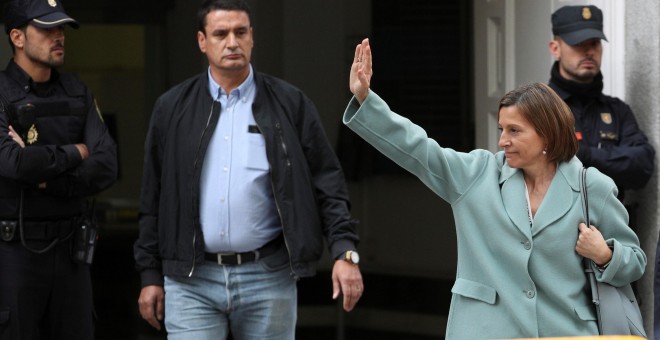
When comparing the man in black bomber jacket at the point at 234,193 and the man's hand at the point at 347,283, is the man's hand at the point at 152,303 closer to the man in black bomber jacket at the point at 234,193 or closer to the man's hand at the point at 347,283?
the man in black bomber jacket at the point at 234,193

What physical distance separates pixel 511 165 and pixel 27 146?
2260 mm

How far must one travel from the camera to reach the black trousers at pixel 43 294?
218 inches

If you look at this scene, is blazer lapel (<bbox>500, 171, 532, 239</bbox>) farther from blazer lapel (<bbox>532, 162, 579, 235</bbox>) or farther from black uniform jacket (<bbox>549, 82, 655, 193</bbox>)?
black uniform jacket (<bbox>549, 82, 655, 193</bbox>)

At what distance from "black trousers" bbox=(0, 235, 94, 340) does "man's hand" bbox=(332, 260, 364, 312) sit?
132cm

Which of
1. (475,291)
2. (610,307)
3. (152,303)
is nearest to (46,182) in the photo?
(152,303)

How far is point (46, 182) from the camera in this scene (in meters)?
5.54

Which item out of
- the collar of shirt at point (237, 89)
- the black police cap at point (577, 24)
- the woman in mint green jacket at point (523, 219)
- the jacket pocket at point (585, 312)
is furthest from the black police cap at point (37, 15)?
the jacket pocket at point (585, 312)

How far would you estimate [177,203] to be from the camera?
5184 millimetres

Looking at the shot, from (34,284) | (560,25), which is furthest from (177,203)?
(560,25)

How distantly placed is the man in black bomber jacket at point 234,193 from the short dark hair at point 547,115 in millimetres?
1201

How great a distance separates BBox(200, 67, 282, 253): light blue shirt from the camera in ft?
16.8

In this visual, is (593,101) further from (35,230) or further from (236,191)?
(35,230)

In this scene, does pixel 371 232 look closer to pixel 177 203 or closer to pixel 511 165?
pixel 177 203

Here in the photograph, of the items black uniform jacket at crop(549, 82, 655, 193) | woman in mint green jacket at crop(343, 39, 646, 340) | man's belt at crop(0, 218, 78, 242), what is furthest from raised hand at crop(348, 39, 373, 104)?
man's belt at crop(0, 218, 78, 242)
